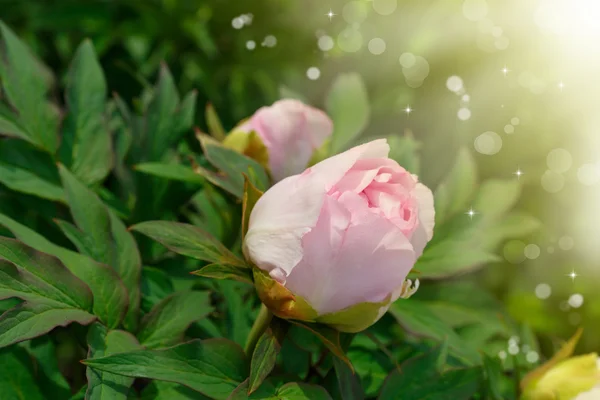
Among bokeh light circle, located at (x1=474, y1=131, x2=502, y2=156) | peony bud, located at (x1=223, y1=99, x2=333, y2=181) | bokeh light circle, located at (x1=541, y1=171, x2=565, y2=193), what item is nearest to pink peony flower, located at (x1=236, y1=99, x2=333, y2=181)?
peony bud, located at (x1=223, y1=99, x2=333, y2=181)

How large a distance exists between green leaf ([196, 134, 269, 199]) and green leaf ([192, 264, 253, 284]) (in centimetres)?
9

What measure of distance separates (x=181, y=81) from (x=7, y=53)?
447 millimetres

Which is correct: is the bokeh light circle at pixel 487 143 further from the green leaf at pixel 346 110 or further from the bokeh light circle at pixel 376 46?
the green leaf at pixel 346 110

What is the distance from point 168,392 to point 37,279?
122 millimetres

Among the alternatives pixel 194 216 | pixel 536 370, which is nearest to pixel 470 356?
pixel 536 370

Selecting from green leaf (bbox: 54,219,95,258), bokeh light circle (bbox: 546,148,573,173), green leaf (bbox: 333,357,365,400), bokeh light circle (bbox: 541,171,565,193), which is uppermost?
green leaf (bbox: 54,219,95,258)

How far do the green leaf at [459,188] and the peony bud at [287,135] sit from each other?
0.15 meters

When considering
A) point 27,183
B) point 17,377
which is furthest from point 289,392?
point 27,183

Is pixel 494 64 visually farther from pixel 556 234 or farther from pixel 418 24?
pixel 556 234

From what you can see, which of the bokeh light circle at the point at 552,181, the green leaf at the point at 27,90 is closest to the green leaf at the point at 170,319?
the green leaf at the point at 27,90

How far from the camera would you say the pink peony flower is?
603mm

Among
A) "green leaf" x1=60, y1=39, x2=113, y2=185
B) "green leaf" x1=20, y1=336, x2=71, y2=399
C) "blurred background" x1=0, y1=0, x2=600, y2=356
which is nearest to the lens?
"green leaf" x1=20, y1=336, x2=71, y2=399

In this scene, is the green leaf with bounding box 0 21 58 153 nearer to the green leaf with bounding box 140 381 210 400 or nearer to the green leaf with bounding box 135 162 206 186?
the green leaf with bounding box 135 162 206 186

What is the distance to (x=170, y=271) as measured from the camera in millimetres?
601
